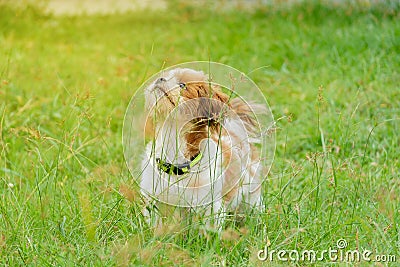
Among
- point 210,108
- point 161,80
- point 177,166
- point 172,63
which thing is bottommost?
point 177,166

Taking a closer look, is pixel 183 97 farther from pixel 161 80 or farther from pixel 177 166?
pixel 177 166

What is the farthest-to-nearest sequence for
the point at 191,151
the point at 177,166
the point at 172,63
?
the point at 172,63 → the point at 191,151 → the point at 177,166

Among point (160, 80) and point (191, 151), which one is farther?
point (191, 151)

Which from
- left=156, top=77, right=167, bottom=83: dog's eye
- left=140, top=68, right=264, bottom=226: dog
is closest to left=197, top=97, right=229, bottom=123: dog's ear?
left=140, top=68, right=264, bottom=226: dog

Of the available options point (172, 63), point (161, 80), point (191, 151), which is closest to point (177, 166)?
point (191, 151)

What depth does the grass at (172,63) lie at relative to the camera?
8.45ft

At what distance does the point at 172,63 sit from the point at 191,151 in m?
2.18

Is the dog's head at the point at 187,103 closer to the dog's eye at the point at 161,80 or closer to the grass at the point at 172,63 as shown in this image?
the dog's eye at the point at 161,80

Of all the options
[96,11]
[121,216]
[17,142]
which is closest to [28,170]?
[17,142]

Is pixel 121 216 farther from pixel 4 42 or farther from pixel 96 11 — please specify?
pixel 96 11

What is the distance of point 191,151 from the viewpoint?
2.83 metres

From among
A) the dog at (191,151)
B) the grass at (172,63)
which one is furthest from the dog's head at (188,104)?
the grass at (172,63)

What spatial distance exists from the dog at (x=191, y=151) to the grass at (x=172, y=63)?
11cm

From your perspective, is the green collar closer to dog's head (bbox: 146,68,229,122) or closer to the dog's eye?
dog's head (bbox: 146,68,229,122)
